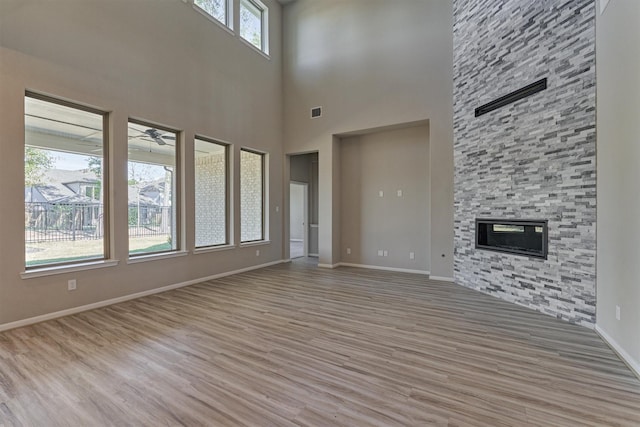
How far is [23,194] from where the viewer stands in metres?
3.21

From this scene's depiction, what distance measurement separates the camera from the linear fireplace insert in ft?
12.1

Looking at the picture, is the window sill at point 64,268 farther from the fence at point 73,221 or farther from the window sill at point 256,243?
the window sill at point 256,243

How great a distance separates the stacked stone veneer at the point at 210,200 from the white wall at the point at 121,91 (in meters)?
0.22

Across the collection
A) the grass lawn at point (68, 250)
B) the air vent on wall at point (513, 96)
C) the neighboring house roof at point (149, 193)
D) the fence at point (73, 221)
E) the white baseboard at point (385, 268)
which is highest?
the air vent on wall at point (513, 96)

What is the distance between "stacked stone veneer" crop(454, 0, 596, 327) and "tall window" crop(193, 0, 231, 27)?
4322 mm

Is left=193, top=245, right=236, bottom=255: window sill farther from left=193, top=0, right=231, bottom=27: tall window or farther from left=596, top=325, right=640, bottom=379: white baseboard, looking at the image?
left=596, top=325, right=640, bottom=379: white baseboard

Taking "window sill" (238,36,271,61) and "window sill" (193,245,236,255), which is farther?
"window sill" (238,36,271,61)

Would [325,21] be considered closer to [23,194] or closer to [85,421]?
[23,194]

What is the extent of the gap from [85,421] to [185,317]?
170 cm

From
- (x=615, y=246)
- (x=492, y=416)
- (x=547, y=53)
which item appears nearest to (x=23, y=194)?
(x=492, y=416)

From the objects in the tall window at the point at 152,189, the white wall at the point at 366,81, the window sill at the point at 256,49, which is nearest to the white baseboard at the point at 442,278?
the white wall at the point at 366,81

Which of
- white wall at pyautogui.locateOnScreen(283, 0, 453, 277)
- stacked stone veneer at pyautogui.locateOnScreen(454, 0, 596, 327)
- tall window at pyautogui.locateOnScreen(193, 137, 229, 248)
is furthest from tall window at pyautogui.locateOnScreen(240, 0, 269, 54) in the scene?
stacked stone veneer at pyautogui.locateOnScreen(454, 0, 596, 327)

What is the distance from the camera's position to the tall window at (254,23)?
245 inches

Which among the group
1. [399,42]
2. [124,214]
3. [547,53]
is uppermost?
[399,42]
